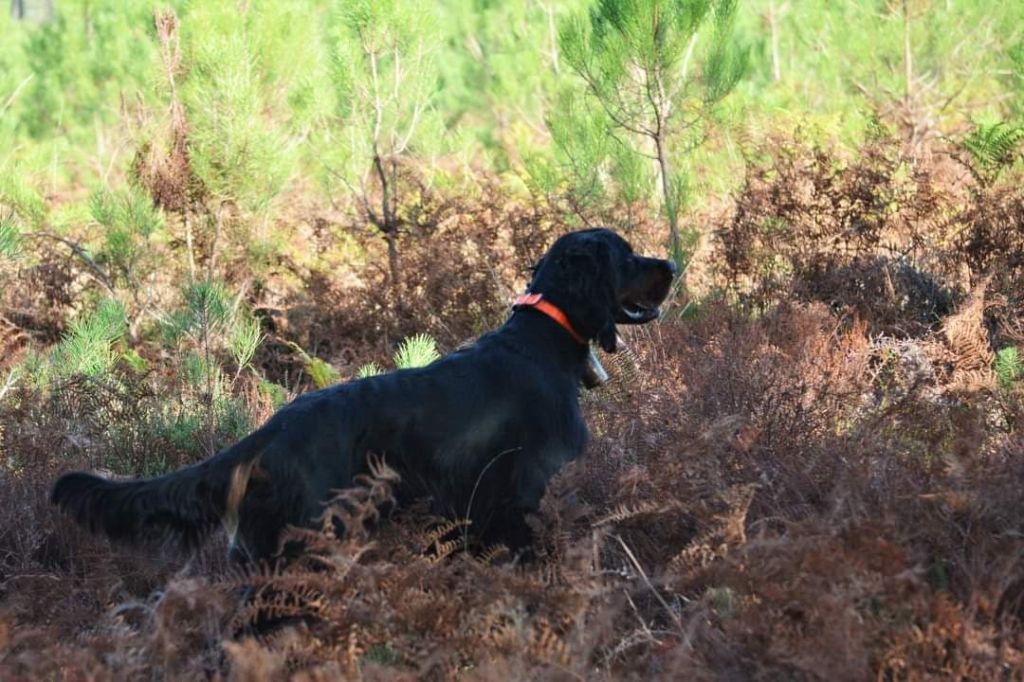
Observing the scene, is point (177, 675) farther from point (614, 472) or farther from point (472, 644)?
point (614, 472)

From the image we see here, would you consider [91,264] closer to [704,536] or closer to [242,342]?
[242,342]

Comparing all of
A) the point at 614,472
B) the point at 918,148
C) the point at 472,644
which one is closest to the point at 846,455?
the point at 614,472

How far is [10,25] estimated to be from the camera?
2153 cm

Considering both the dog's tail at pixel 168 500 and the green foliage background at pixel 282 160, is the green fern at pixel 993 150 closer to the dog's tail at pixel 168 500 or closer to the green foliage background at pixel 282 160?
the green foliage background at pixel 282 160

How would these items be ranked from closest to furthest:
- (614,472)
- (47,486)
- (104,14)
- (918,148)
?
(614,472) → (47,486) → (918,148) → (104,14)

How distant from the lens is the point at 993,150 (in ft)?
24.1

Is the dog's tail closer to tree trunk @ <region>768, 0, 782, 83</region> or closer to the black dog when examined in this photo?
the black dog

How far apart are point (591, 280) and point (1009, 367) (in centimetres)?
228

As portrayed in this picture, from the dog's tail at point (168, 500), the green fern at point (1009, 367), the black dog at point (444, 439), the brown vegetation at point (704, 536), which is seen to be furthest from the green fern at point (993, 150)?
the dog's tail at point (168, 500)

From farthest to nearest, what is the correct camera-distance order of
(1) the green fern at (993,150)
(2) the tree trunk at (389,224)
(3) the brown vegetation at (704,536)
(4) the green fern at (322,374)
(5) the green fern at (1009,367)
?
1. (2) the tree trunk at (389,224)
2. (1) the green fern at (993,150)
3. (4) the green fern at (322,374)
4. (5) the green fern at (1009,367)
5. (3) the brown vegetation at (704,536)

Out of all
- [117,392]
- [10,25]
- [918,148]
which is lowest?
[117,392]

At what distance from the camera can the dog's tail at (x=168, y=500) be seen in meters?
3.72

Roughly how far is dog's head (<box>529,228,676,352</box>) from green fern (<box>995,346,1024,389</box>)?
75.1 inches

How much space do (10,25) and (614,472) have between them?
2004cm
